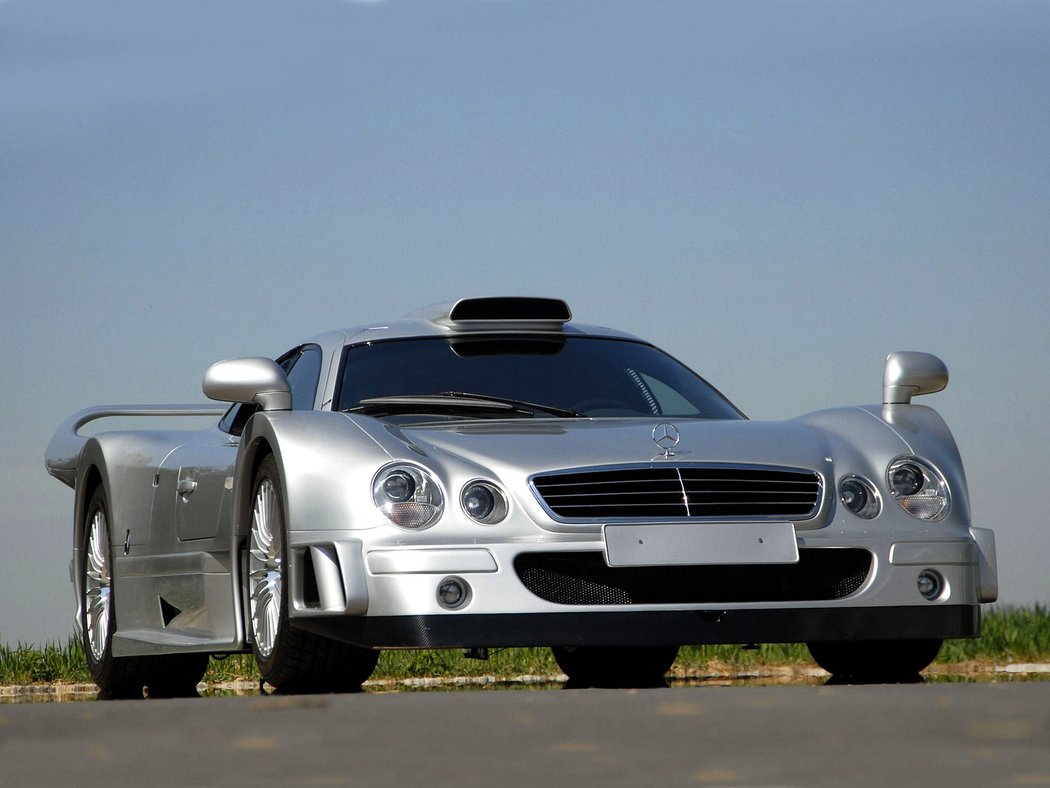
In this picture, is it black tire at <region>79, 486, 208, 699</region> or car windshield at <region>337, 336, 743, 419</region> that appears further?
black tire at <region>79, 486, 208, 699</region>

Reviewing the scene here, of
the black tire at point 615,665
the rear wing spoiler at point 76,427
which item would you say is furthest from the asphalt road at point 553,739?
the rear wing spoiler at point 76,427

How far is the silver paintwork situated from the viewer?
662 centimetres

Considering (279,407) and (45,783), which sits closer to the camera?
(45,783)

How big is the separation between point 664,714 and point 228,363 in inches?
135

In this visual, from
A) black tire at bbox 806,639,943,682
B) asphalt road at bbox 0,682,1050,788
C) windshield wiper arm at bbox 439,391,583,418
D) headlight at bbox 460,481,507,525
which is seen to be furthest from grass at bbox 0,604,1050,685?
asphalt road at bbox 0,682,1050,788

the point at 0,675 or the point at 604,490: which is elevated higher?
the point at 604,490

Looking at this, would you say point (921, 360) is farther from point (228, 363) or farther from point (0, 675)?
point (0, 675)

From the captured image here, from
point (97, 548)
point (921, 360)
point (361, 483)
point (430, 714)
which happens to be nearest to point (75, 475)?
point (97, 548)

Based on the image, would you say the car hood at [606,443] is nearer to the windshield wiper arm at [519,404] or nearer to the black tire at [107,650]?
the windshield wiper arm at [519,404]

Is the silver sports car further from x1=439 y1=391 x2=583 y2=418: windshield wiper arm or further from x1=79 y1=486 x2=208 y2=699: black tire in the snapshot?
x1=79 y1=486 x2=208 y2=699: black tire

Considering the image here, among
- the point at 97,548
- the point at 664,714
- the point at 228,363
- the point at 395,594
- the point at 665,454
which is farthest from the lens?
the point at 97,548

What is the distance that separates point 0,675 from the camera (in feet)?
38.7

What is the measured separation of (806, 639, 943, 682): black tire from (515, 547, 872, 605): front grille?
2.63 feet

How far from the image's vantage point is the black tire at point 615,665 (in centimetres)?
939
